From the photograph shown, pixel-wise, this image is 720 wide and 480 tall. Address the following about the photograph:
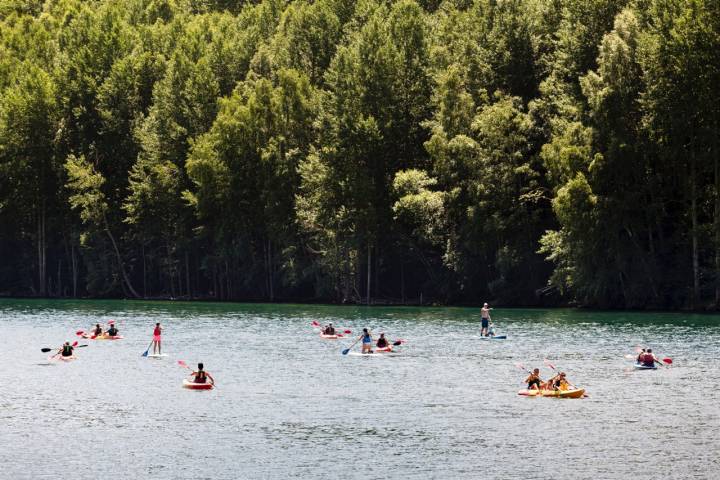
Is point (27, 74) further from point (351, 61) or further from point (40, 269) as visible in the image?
point (351, 61)

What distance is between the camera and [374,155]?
5241 inches

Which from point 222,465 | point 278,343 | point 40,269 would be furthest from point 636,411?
point 40,269

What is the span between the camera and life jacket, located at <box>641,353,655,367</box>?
2768 inches

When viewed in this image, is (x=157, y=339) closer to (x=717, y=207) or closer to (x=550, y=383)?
(x=550, y=383)

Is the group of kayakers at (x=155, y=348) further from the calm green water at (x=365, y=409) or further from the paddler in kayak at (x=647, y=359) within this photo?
the paddler in kayak at (x=647, y=359)

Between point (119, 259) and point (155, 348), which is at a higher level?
point (119, 259)

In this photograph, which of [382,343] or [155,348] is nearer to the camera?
[155,348]

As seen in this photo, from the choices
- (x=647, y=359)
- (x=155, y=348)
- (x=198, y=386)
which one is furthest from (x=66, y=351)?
(x=647, y=359)

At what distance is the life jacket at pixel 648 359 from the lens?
70312 mm

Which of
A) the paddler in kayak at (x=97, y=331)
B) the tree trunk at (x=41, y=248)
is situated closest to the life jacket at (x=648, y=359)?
the paddler in kayak at (x=97, y=331)

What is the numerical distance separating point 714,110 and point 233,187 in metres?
57.5

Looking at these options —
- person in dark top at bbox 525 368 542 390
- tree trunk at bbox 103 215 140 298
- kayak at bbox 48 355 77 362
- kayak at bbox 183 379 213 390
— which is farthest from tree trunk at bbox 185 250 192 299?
person in dark top at bbox 525 368 542 390

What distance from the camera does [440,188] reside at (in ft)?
417

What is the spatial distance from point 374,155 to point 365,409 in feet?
252
